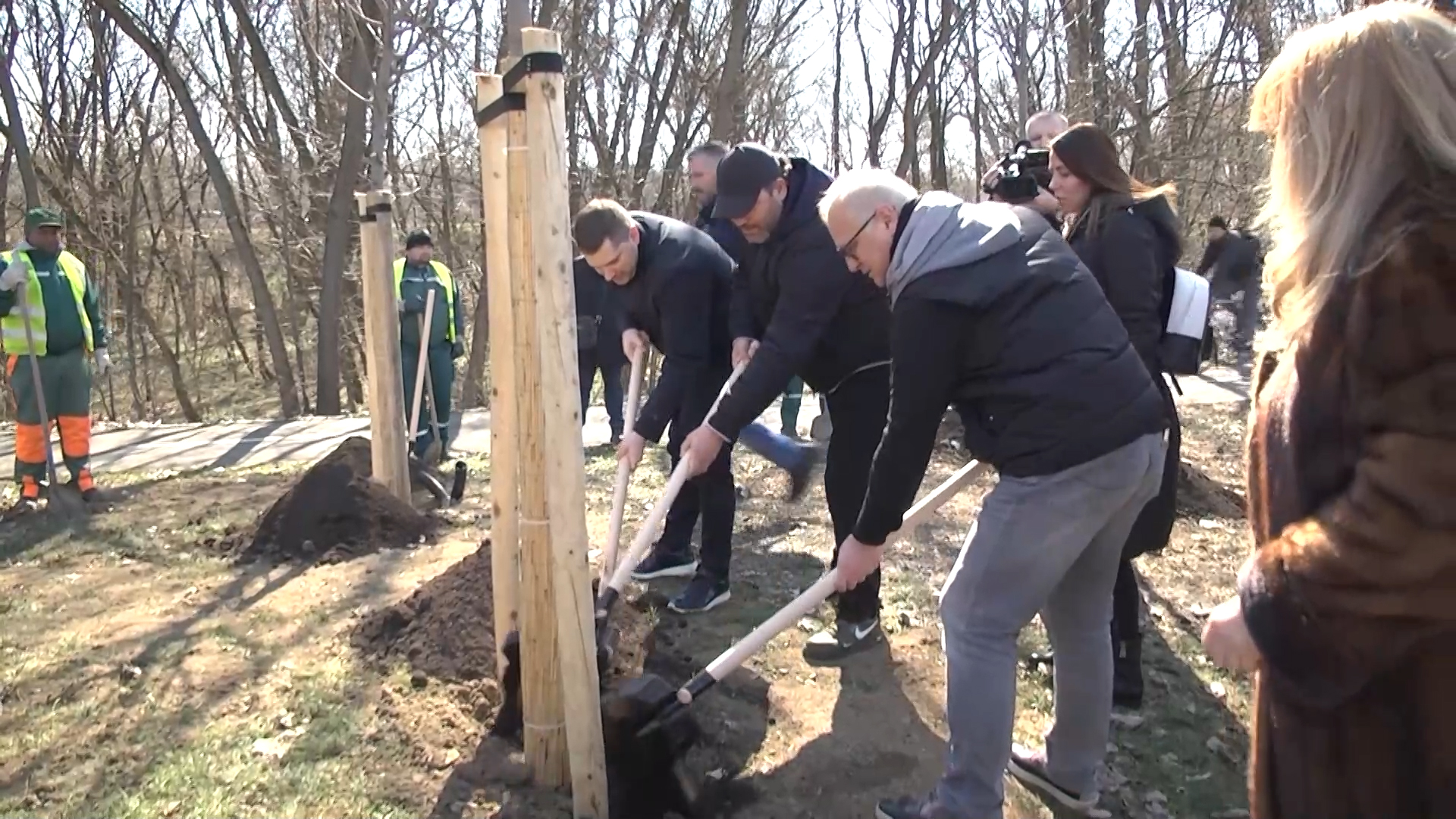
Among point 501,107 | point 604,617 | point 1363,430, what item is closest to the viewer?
point 1363,430

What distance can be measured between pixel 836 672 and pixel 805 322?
1351 mm

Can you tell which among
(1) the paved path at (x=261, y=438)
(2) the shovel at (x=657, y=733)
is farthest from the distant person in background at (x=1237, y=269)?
(2) the shovel at (x=657, y=733)

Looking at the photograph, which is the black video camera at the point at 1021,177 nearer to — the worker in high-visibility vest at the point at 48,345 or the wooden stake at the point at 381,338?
the wooden stake at the point at 381,338

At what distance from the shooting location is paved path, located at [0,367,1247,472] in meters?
9.10

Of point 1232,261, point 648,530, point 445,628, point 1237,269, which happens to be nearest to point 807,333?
point 648,530

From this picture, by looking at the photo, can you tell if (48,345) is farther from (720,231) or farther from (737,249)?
(737,249)

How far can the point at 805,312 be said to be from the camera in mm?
3648

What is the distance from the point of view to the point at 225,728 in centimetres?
359

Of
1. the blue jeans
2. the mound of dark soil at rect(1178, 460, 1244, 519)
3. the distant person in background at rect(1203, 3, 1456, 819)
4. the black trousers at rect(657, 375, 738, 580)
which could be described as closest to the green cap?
the blue jeans

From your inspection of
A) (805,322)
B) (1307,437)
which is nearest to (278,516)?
(805,322)

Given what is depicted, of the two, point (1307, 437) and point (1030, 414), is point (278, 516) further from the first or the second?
point (1307, 437)

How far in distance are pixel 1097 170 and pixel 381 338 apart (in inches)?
149

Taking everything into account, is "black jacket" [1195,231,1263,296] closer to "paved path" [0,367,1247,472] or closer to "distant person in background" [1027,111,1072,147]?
"paved path" [0,367,1247,472]

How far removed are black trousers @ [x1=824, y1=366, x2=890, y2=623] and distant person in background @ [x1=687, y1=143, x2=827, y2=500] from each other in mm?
1017
